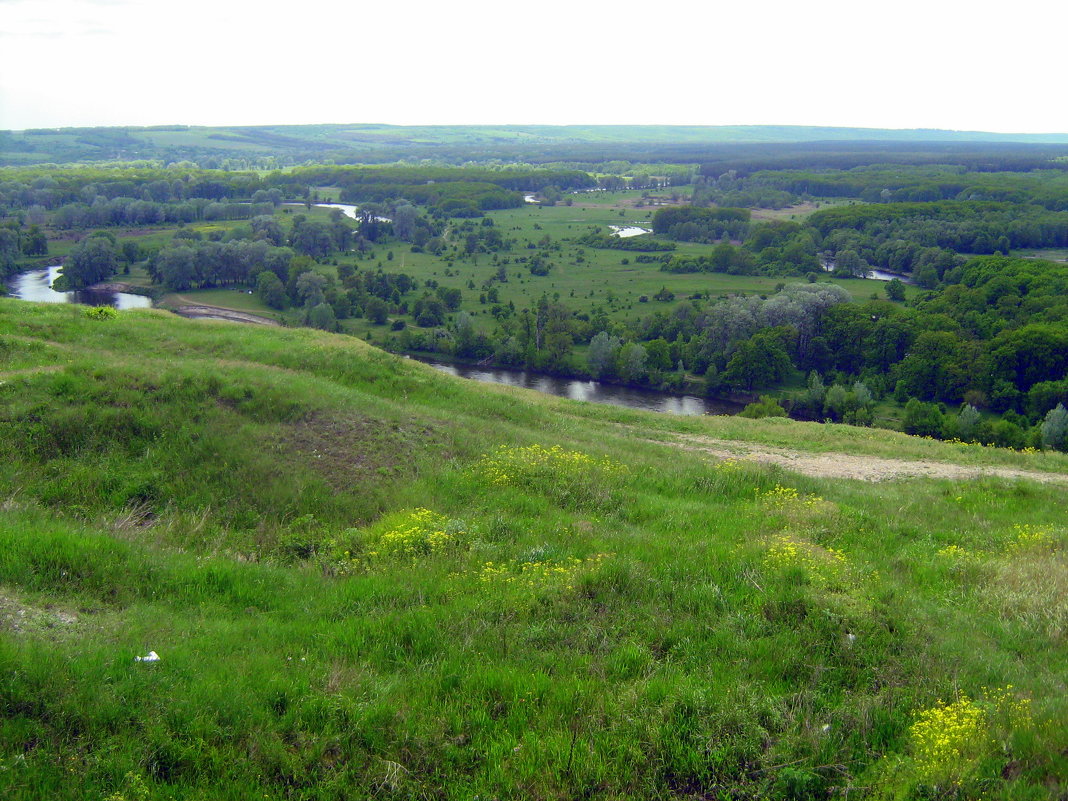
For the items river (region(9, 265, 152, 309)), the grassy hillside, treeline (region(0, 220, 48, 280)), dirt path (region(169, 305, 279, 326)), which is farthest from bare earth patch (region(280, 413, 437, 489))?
treeline (region(0, 220, 48, 280))

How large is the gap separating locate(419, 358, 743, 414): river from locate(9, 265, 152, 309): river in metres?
35.1

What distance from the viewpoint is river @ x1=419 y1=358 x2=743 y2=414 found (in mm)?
56894

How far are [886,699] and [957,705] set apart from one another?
57 cm

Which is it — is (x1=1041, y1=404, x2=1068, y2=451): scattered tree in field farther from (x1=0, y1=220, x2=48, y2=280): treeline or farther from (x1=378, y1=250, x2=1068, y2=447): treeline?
(x1=0, y1=220, x2=48, y2=280): treeline

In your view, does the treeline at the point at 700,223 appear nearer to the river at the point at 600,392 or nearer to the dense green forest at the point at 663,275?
the dense green forest at the point at 663,275

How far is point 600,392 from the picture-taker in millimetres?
61219

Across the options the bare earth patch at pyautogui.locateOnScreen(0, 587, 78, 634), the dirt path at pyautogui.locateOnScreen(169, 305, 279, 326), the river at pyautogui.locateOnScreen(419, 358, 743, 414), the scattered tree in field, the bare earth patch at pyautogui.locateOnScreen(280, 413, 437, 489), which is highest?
the bare earth patch at pyautogui.locateOnScreen(0, 587, 78, 634)

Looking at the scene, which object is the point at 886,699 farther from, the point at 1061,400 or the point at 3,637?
the point at 1061,400

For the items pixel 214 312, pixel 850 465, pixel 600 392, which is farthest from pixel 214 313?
pixel 850 465

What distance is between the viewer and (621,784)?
556 cm

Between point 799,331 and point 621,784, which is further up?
point 621,784

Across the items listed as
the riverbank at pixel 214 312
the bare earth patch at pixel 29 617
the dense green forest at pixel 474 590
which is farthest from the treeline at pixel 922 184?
Answer: the bare earth patch at pixel 29 617

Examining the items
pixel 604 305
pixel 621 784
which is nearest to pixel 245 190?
pixel 604 305

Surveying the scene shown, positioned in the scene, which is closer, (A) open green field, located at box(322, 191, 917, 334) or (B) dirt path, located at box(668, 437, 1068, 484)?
(B) dirt path, located at box(668, 437, 1068, 484)
